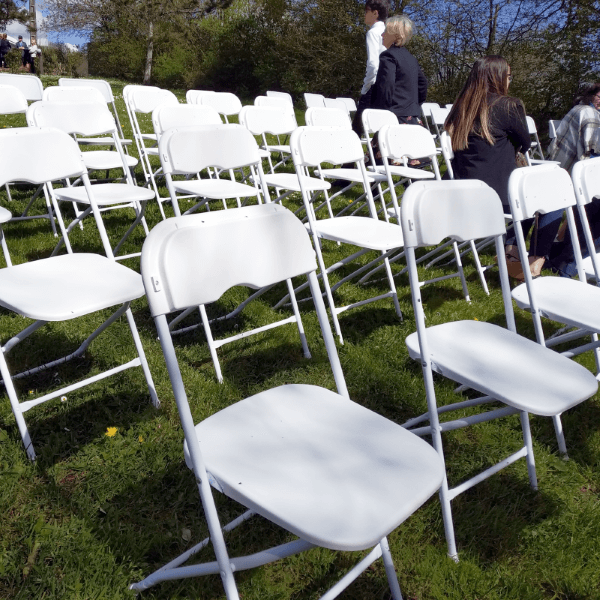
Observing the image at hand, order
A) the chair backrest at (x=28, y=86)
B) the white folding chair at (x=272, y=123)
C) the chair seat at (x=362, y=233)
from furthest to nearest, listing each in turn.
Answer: the chair backrest at (x=28, y=86)
the white folding chair at (x=272, y=123)
the chair seat at (x=362, y=233)

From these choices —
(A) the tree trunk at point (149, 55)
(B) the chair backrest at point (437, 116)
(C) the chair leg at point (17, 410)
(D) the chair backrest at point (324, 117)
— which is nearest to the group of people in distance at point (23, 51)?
(A) the tree trunk at point (149, 55)

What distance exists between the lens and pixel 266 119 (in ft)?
14.7

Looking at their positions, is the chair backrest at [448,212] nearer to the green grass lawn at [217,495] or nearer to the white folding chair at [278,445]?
the white folding chair at [278,445]

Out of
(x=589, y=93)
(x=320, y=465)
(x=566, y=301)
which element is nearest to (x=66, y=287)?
(x=320, y=465)

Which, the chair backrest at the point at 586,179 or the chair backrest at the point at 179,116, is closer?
the chair backrest at the point at 586,179

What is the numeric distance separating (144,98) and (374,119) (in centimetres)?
216

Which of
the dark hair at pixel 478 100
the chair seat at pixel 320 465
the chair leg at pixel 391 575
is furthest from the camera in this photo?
the dark hair at pixel 478 100

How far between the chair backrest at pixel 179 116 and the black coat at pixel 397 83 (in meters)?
2.13

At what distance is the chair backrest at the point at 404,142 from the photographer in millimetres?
3553

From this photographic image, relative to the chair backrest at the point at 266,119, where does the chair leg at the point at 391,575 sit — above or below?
below

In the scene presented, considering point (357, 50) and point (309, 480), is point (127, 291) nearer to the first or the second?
point (309, 480)

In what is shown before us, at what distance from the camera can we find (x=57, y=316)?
189 centimetres

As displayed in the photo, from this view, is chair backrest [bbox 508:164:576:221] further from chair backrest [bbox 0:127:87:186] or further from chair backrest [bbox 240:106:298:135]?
chair backrest [bbox 240:106:298:135]

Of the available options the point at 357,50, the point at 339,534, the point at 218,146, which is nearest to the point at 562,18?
the point at 357,50
